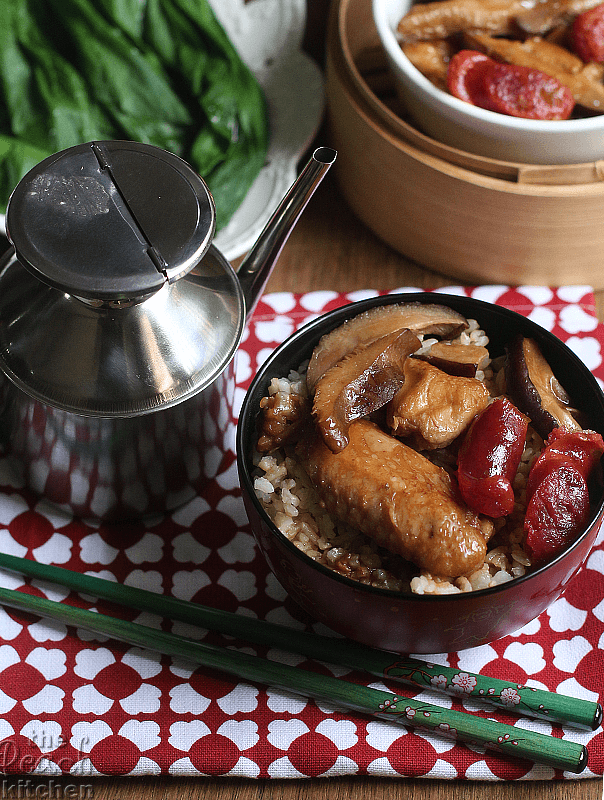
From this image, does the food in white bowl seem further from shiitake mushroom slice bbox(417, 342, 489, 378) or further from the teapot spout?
the teapot spout

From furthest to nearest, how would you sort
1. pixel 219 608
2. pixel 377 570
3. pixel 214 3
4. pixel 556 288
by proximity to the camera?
pixel 214 3
pixel 556 288
pixel 219 608
pixel 377 570

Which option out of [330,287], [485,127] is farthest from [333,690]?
[485,127]

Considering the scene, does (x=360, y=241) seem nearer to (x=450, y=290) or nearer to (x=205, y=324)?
(x=450, y=290)

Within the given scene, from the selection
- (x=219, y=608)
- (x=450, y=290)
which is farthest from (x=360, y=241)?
(x=219, y=608)

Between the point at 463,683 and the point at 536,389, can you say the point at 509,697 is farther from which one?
the point at 536,389

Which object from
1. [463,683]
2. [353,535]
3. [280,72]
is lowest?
[463,683]

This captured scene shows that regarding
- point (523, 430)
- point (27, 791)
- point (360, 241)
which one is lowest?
point (27, 791)
